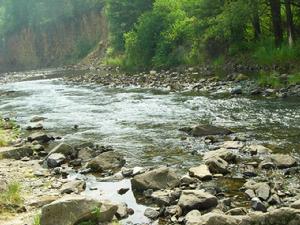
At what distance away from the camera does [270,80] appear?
24.1 metres

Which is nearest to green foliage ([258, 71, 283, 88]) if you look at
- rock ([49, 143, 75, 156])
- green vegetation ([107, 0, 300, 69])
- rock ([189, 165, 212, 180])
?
green vegetation ([107, 0, 300, 69])

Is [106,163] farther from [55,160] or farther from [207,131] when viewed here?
[207,131]

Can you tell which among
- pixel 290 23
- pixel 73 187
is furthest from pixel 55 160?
pixel 290 23

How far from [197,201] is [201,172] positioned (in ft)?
6.66

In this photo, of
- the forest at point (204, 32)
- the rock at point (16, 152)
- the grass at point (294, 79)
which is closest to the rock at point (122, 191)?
the rock at point (16, 152)

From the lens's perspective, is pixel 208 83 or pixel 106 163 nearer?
pixel 106 163

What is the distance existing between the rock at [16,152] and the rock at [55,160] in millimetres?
1549

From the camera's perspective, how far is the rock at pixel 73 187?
10633 mm

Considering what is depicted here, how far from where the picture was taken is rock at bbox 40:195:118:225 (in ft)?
26.4

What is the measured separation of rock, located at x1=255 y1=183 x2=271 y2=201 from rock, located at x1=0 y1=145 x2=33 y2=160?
833 centimetres

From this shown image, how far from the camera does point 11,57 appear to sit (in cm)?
11681

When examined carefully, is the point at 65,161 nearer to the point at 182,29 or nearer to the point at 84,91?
the point at 84,91

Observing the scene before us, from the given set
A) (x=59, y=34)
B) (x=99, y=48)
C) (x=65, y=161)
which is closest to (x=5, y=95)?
(x=65, y=161)

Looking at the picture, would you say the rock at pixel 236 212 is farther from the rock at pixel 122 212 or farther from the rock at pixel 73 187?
the rock at pixel 73 187
